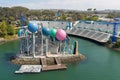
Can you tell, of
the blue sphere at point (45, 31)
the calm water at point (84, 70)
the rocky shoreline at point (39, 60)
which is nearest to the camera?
the calm water at point (84, 70)

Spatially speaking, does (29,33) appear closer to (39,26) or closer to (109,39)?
(39,26)

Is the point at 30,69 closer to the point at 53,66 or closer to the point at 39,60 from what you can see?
the point at 53,66

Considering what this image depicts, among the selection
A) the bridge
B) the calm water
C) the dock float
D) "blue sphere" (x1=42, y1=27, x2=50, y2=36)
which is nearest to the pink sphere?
"blue sphere" (x1=42, y1=27, x2=50, y2=36)

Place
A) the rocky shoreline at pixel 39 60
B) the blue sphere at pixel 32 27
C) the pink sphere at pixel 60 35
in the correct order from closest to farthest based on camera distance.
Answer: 1. the rocky shoreline at pixel 39 60
2. the blue sphere at pixel 32 27
3. the pink sphere at pixel 60 35

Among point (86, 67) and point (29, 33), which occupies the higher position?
point (29, 33)

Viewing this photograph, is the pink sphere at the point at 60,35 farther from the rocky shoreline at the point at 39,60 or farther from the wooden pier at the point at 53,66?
the wooden pier at the point at 53,66

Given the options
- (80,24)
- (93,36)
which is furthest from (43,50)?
(80,24)

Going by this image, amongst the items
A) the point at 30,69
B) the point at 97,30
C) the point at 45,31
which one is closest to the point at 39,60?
the point at 30,69

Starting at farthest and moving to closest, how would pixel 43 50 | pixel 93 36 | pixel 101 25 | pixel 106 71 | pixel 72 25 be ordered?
pixel 72 25, pixel 101 25, pixel 93 36, pixel 43 50, pixel 106 71

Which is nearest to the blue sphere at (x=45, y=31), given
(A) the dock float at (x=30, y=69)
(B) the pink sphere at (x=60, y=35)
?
(B) the pink sphere at (x=60, y=35)

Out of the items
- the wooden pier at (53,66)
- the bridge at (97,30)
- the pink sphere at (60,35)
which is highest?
the pink sphere at (60,35)

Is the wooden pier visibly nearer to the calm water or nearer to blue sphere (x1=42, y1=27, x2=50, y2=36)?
the calm water
